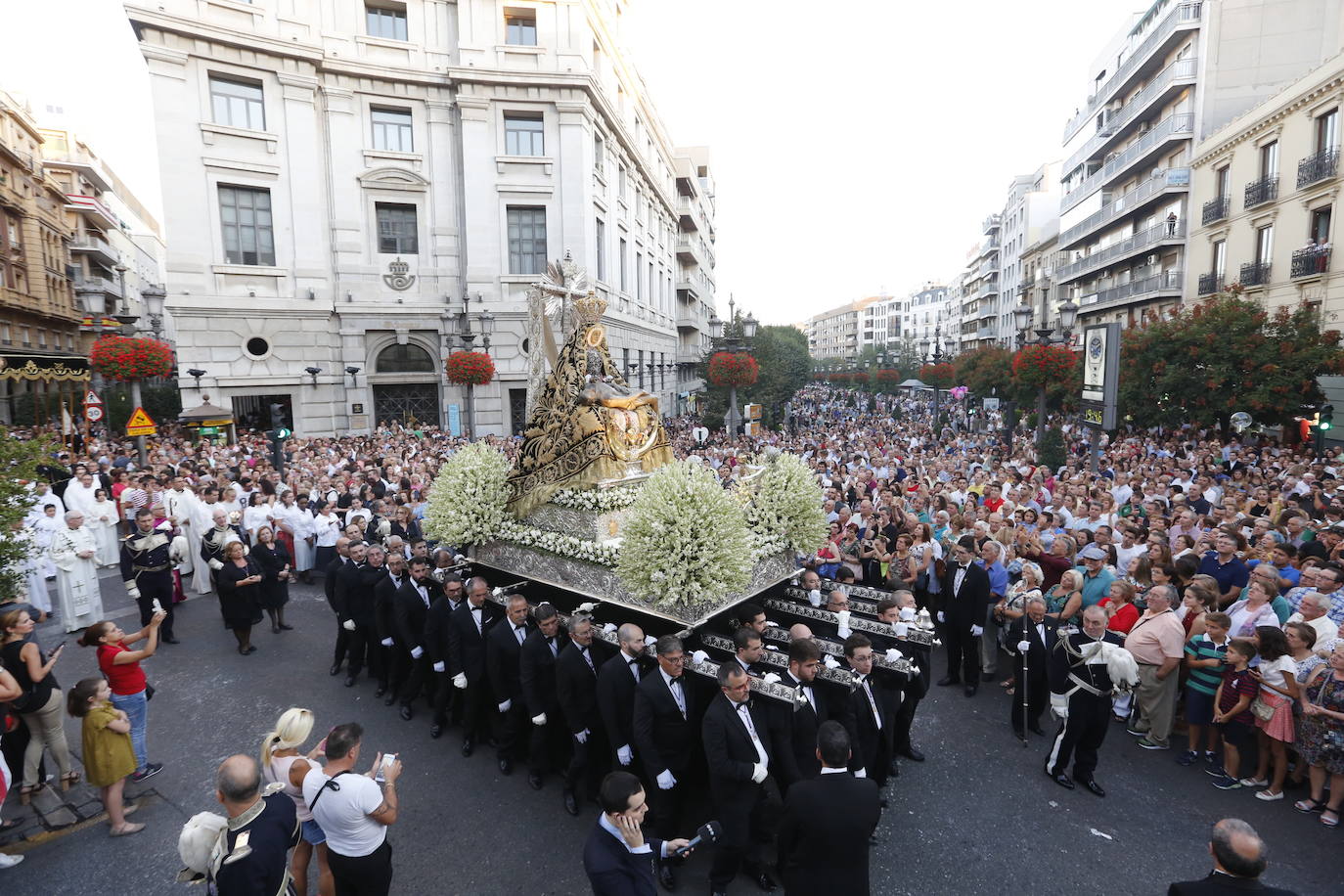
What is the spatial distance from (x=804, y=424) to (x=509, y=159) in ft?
75.5

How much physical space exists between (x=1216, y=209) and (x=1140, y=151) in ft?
29.4

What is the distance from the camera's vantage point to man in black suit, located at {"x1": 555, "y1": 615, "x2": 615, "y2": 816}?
20.0ft

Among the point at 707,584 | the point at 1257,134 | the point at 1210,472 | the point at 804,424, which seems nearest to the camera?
the point at 707,584

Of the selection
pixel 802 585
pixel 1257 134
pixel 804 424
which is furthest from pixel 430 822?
pixel 804 424

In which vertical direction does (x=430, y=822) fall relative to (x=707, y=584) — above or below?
below

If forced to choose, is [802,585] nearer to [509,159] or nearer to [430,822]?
[430,822]

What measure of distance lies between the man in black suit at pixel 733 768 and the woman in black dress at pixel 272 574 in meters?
8.33

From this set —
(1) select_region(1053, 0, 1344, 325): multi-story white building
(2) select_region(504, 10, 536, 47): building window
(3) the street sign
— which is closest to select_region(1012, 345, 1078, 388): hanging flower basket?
(1) select_region(1053, 0, 1344, 325): multi-story white building

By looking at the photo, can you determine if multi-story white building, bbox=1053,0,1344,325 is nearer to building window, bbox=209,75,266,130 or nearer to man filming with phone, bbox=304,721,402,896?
man filming with phone, bbox=304,721,402,896

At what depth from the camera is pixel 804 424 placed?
Answer: 4156 cm

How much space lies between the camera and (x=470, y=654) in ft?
23.2

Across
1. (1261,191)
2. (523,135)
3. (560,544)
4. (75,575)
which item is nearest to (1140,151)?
(1261,191)

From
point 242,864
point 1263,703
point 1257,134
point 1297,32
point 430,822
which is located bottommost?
point 430,822

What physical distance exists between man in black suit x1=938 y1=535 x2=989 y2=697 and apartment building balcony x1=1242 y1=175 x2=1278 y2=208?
86.4 feet
